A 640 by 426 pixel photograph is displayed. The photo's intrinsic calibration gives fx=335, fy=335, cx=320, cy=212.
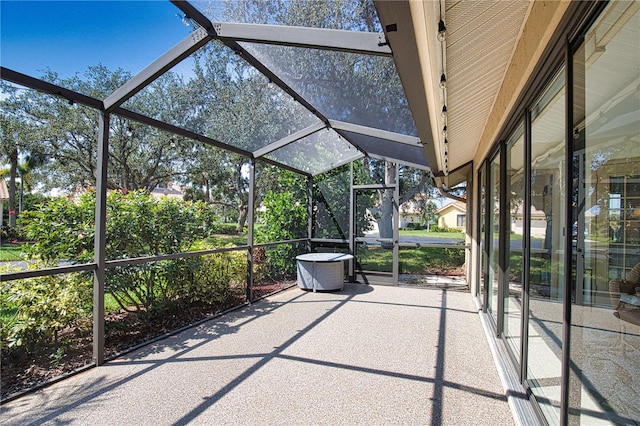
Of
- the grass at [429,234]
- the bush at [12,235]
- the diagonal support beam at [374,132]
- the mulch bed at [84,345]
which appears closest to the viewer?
the mulch bed at [84,345]

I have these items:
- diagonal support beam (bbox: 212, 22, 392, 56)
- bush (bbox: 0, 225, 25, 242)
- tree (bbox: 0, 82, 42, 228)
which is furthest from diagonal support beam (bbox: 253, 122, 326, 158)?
tree (bbox: 0, 82, 42, 228)

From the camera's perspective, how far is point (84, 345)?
3.49 meters

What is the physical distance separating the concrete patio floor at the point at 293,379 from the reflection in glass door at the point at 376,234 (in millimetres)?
2570

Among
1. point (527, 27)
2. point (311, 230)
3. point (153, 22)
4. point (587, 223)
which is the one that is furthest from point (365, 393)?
point (311, 230)

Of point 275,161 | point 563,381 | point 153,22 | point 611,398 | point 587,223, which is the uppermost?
point 153,22

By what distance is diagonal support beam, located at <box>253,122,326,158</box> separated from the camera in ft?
16.4

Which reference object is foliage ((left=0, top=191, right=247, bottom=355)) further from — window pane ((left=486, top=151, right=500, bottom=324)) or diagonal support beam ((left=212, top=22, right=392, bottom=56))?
window pane ((left=486, top=151, right=500, bottom=324))

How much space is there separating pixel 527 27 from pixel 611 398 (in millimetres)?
Result: 1873

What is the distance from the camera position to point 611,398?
1.20m

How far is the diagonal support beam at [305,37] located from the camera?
7.12 feet

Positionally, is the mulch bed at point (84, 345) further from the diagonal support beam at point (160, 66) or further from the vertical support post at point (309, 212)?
the vertical support post at point (309, 212)

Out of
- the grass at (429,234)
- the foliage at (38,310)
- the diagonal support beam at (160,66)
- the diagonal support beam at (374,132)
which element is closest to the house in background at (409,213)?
the grass at (429,234)

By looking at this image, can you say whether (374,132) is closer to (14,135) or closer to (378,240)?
(378,240)

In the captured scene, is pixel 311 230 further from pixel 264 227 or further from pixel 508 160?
pixel 508 160
